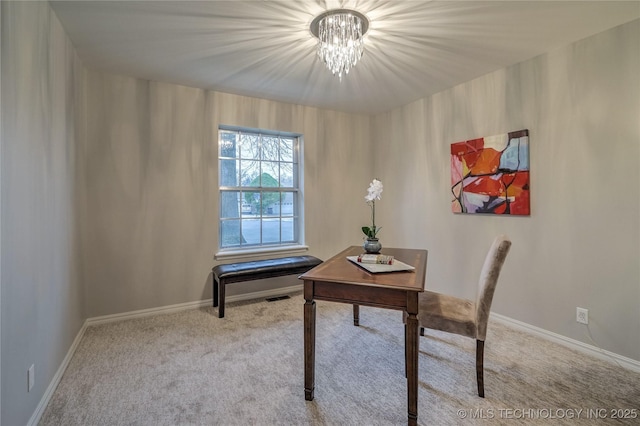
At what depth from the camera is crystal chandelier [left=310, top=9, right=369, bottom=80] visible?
201 cm

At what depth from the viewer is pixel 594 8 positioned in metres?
1.97

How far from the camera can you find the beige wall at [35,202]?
1344mm

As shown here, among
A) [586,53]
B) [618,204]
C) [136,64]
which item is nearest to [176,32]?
[136,64]

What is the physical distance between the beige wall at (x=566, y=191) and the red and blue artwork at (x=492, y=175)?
0.27ft

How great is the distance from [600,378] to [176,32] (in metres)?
3.87

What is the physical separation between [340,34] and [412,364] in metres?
2.13

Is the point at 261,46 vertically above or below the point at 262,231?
above

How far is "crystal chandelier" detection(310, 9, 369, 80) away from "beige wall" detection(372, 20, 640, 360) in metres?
1.67

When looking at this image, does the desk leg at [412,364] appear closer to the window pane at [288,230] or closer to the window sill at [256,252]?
the window sill at [256,252]

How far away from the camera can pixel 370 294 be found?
1.61 m

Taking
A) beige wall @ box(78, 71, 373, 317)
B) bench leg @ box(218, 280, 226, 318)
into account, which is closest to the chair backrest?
bench leg @ box(218, 280, 226, 318)

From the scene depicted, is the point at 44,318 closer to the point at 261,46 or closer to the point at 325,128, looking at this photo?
the point at 261,46

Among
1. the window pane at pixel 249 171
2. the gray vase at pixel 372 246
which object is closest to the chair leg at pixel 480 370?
the gray vase at pixel 372 246

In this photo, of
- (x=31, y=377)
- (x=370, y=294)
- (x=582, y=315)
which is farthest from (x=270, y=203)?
(x=582, y=315)
